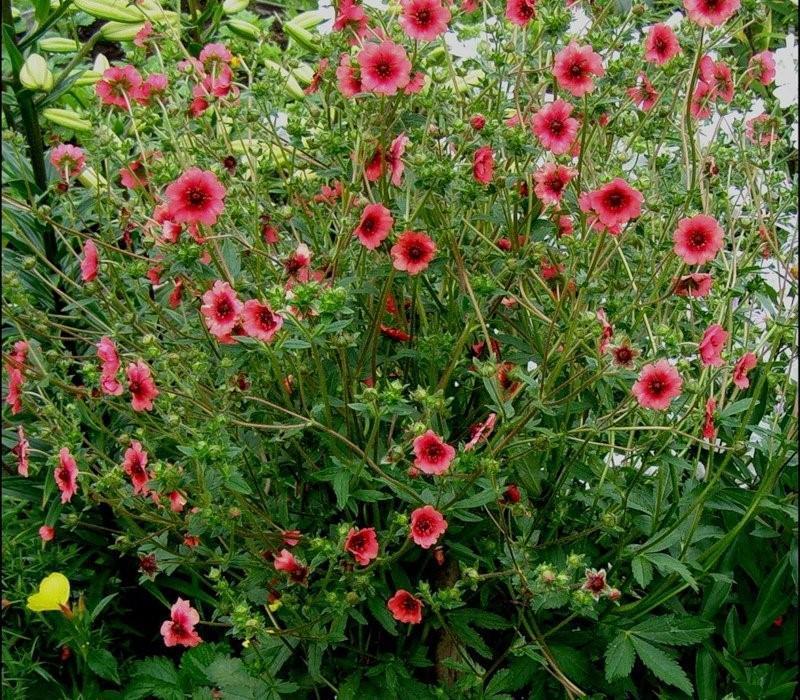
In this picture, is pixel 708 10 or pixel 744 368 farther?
pixel 744 368

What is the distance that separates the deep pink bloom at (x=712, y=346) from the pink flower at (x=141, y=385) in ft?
1.88

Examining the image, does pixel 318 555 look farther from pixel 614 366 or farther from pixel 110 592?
pixel 110 592

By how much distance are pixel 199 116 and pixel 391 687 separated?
0.74 meters

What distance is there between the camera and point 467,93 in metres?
1.60

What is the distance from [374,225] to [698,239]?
1.10 ft

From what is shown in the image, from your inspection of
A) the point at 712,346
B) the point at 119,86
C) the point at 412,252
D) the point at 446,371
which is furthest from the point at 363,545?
the point at 119,86

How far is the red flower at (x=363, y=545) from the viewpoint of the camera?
1.16m

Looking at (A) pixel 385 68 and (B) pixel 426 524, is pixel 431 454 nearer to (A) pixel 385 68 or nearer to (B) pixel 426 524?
(B) pixel 426 524

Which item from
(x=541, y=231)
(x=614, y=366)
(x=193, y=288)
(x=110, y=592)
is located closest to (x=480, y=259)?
(x=541, y=231)

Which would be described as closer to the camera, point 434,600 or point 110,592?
point 434,600

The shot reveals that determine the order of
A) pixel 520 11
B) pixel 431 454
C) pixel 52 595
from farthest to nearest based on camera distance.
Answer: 1. pixel 52 595
2. pixel 520 11
3. pixel 431 454

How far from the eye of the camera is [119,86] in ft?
4.55

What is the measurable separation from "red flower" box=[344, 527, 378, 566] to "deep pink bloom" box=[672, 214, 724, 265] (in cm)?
44

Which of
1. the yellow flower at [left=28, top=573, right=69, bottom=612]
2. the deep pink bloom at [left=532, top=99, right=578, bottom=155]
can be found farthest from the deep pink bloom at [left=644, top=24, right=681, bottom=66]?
Answer: the yellow flower at [left=28, top=573, right=69, bottom=612]
